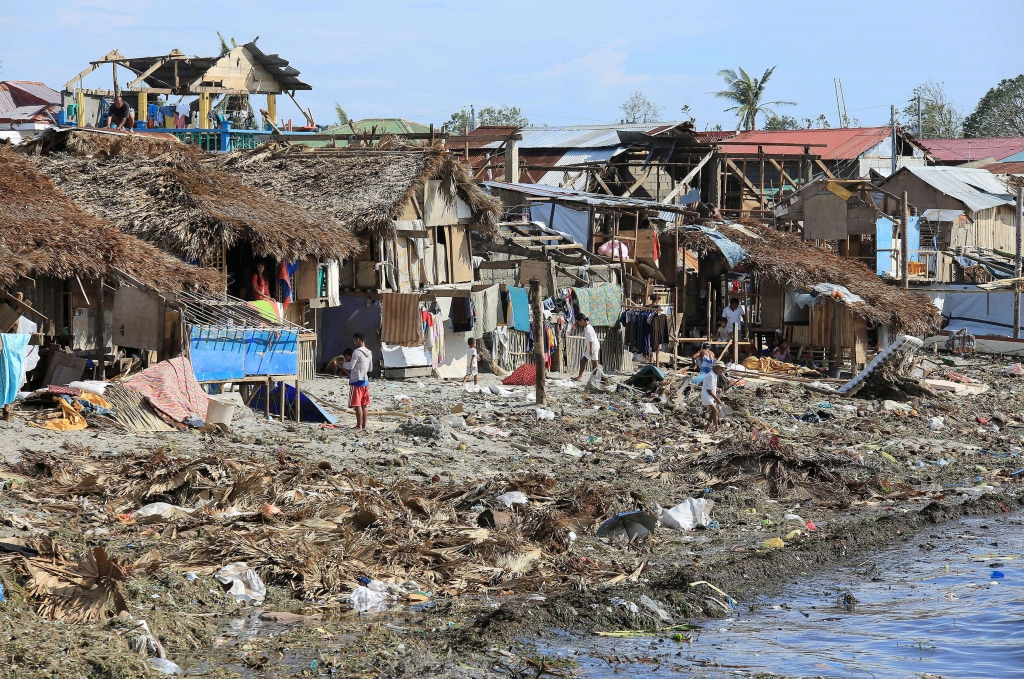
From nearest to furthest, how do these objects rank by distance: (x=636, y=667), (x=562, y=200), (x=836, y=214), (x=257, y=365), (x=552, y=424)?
(x=636, y=667), (x=257, y=365), (x=552, y=424), (x=562, y=200), (x=836, y=214)

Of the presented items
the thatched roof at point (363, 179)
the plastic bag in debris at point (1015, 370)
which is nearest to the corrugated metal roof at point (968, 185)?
the plastic bag in debris at point (1015, 370)

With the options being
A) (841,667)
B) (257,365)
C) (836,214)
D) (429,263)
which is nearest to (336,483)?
(257,365)

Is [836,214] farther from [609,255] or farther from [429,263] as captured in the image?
[429,263]

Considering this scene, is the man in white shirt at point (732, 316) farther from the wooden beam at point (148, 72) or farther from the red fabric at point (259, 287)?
the wooden beam at point (148, 72)

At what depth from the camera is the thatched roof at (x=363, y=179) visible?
64.0 ft

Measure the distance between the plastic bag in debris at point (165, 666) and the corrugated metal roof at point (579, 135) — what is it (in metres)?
27.0

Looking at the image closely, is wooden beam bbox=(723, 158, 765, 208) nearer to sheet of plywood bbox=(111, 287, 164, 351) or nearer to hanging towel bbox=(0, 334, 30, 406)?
sheet of plywood bbox=(111, 287, 164, 351)

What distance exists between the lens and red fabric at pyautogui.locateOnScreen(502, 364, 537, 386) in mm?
19938

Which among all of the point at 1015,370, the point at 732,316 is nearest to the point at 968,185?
the point at 1015,370

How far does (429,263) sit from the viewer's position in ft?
69.8

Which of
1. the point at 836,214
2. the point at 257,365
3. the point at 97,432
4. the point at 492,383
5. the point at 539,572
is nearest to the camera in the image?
the point at 539,572

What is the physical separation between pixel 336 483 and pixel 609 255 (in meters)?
15.0

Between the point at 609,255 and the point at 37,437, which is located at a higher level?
the point at 609,255

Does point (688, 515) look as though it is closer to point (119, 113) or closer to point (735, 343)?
point (735, 343)
